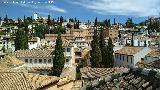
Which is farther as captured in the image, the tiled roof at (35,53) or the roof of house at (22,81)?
the tiled roof at (35,53)

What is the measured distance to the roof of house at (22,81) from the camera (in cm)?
2581

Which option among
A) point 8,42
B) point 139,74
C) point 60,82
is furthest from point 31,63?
point 139,74

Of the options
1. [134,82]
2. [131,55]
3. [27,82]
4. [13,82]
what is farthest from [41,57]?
[134,82]

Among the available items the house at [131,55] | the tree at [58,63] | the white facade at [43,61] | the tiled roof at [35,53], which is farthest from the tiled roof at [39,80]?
the white facade at [43,61]

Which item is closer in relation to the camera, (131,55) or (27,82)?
(27,82)

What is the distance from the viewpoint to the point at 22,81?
26.7 m

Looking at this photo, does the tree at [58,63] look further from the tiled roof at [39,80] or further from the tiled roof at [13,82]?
the tiled roof at [39,80]

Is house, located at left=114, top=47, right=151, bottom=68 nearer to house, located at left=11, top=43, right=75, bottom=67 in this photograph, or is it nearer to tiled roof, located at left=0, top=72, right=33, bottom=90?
house, located at left=11, top=43, right=75, bottom=67

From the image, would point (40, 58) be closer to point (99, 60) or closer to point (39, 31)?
point (99, 60)

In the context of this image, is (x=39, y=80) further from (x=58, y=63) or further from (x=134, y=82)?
(x=58, y=63)

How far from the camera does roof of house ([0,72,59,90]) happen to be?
25812mm

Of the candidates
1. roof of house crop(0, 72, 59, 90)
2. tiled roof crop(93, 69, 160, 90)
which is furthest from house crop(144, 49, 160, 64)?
tiled roof crop(93, 69, 160, 90)

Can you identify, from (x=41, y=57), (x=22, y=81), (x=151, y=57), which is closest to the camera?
(x=22, y=81)

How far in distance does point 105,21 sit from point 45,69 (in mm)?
126706
